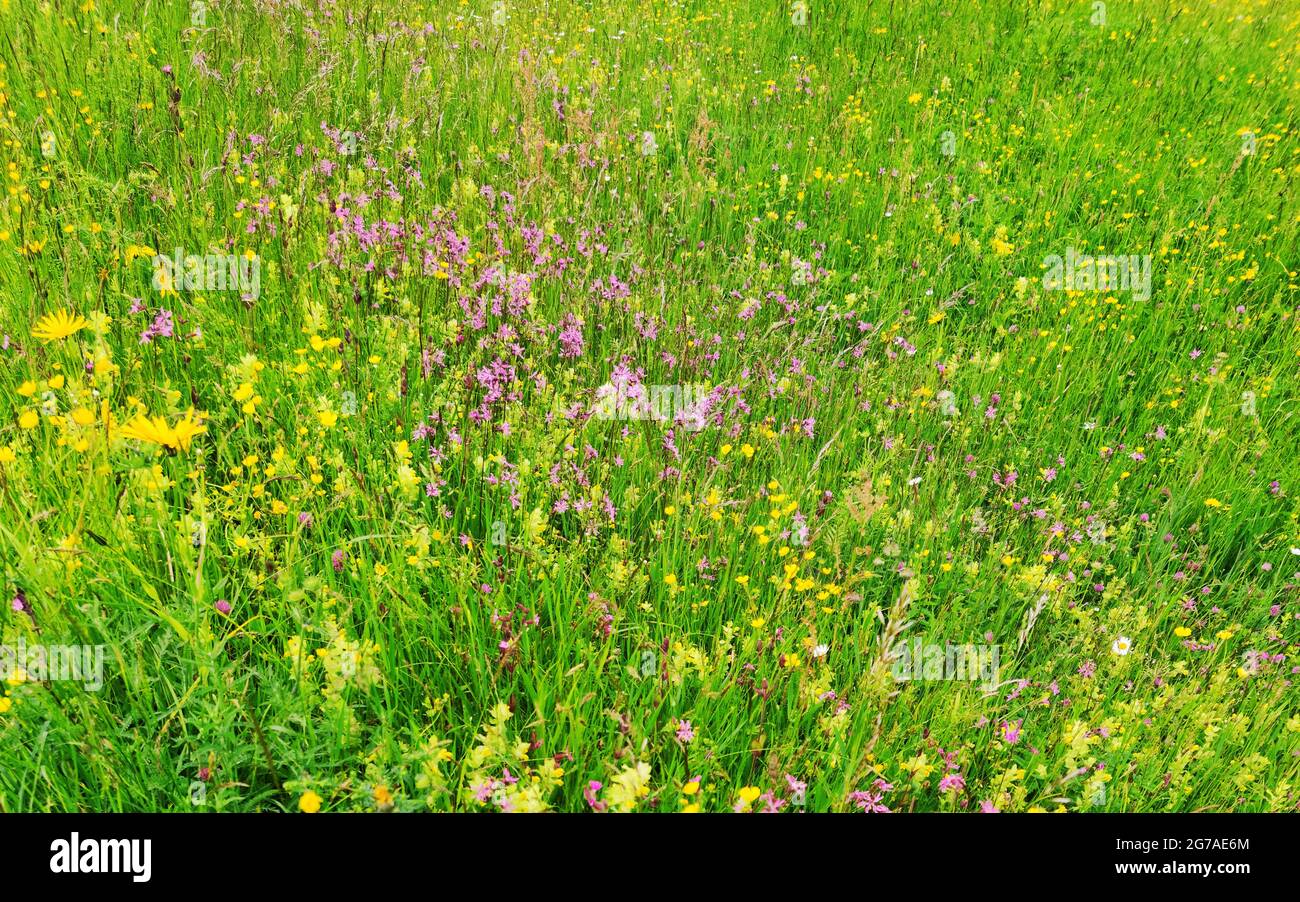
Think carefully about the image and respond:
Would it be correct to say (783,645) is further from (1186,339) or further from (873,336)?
(1186,339)

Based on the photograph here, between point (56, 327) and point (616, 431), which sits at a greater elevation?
point (56, 327)

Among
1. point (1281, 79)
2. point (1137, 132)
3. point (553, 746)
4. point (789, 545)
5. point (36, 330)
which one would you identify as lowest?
point (553, 746)

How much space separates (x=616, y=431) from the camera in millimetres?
2736

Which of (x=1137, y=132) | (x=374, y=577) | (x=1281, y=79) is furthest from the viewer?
(x=1281, y=79)

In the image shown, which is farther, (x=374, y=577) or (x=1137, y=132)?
(x=1137, y=132)

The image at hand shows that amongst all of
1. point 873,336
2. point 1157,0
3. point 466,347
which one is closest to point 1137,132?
point 1157,0

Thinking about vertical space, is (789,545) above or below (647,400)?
below

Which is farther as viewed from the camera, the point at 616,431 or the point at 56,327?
the point at 616,431

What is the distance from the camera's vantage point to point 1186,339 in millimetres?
4012

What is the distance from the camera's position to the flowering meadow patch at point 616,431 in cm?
183

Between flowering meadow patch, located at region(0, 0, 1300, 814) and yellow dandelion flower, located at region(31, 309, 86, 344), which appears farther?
yellow dandelion flower, located at region(31, 309, 86, 344)

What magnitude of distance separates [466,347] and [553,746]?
164 centimetres

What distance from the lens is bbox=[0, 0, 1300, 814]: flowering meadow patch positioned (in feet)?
5.99

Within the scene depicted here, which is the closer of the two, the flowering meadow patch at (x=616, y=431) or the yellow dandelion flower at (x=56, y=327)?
the flowering meadow patch at (x=616, y=431)
